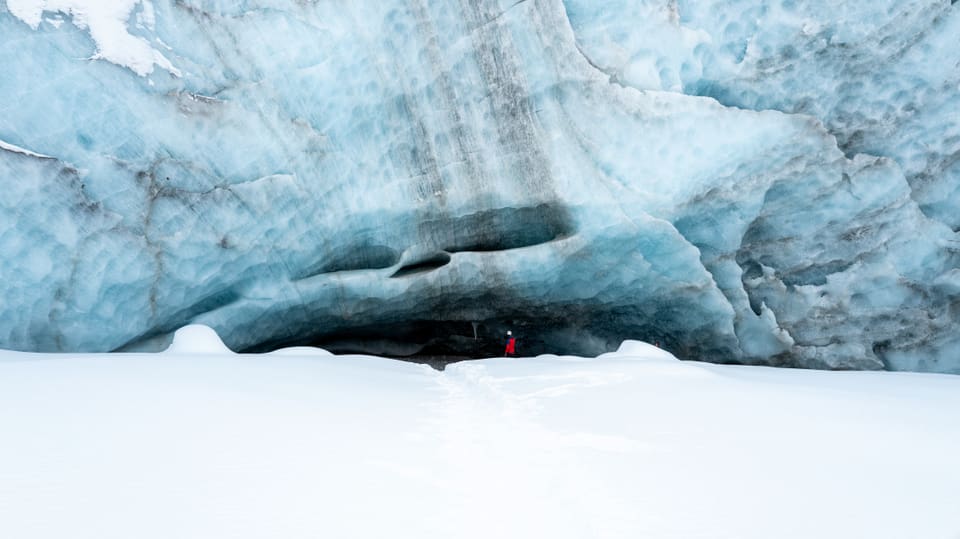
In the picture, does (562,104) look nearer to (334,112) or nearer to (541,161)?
(541,161)

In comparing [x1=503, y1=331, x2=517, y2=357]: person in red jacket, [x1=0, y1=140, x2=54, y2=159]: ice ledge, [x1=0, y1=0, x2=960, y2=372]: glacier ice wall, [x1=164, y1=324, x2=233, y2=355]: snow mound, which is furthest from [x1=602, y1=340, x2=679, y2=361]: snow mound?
[x1=0, y1=140, x2=54, y2=159]: ice ledge

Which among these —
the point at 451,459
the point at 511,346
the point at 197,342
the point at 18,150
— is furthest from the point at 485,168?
the point at 451,459

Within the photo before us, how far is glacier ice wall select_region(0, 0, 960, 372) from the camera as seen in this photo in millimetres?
4203

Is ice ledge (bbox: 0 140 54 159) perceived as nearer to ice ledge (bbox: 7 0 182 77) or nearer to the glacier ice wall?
the glacier ice wall

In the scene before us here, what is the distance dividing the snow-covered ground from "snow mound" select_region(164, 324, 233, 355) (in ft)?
3.57

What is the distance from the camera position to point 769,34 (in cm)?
489

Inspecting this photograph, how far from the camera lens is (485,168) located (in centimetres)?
527

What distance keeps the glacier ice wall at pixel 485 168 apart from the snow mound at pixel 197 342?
49 cm

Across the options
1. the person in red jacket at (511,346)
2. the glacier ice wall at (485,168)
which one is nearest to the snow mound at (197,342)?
the glacier ice wall at (485,168)

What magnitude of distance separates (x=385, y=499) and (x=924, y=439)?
2.05 metres

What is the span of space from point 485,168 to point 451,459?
3.70 meters

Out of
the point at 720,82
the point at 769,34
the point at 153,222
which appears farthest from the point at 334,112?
the point at 769,34

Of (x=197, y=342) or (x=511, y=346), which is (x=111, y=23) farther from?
(x=511, y=346)

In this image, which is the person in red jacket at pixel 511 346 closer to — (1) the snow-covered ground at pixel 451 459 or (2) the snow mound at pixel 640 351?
(2) the snow mound at pixel 640 351
